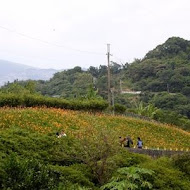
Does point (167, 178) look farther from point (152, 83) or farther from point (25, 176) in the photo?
point (152, 83)

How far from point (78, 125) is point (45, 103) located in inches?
237

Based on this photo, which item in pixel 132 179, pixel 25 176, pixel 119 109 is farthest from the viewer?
pixel 119 109

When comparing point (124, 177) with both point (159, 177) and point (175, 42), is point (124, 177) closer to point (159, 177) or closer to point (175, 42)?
point (159, 177)

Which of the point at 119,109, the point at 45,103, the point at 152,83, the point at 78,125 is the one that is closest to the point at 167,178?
Result: the point at 78,125

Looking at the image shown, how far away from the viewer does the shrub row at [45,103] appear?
84.5ft

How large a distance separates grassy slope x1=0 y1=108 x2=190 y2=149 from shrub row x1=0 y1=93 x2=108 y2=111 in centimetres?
180

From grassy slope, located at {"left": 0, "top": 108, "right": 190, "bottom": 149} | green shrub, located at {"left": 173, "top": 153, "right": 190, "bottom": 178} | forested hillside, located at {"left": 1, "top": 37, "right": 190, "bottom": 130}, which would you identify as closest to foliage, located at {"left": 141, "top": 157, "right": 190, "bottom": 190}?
green shrub, located at {"left": 173, "top": 153, "right": 190, "bottom": 178}

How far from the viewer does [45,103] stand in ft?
91.5

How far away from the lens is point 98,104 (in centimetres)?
3038

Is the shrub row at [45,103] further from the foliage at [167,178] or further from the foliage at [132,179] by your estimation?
the foliage at [132,179]

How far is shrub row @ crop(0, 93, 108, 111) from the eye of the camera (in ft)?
84.5

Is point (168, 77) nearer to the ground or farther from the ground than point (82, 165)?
farther from the ground

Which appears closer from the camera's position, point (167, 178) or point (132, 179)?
point (132, 179)

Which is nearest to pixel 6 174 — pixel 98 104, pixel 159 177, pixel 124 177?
pixel 124 177
